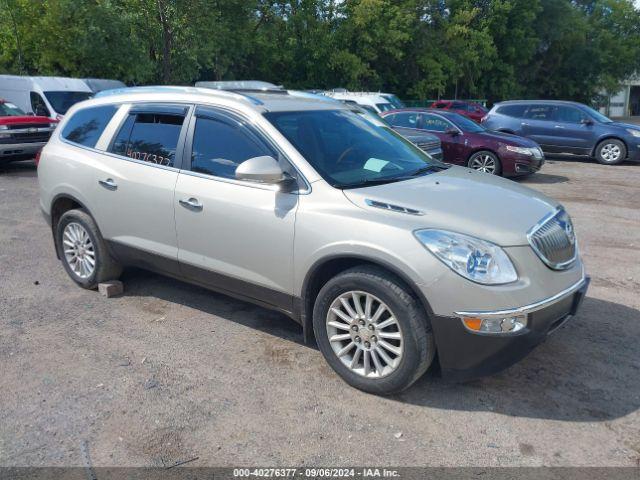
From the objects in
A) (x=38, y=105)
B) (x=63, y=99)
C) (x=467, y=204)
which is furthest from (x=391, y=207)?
(x=38, y=105)

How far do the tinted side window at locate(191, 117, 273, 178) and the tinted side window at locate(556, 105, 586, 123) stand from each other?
13.5 meters

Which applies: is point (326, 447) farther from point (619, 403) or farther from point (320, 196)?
point (619, 403)

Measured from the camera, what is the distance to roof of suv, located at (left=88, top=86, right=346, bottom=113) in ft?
14.6

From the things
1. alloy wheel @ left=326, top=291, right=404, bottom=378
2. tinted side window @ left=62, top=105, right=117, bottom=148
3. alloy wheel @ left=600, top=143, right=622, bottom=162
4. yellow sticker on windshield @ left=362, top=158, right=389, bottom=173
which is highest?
tinted side window @ left=62, top=105, right=117, bottom=148

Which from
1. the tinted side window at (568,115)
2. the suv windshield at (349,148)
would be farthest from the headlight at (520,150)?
the suv windshield at (349,148)

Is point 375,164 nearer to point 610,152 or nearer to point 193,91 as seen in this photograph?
point 193,91

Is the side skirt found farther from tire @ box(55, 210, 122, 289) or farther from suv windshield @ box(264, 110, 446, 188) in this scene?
suv windshield @ box(264, 110, 446, 188)

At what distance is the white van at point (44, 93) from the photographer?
52.9 ft

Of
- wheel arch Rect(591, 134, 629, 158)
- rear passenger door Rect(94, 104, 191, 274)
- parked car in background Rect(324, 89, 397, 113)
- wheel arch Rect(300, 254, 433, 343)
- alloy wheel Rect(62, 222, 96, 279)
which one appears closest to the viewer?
wheel arch Rect(300, 254, 433, 343)

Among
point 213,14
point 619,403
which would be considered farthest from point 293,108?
point 213,14

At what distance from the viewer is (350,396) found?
12.4 ft

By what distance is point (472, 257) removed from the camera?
3.39m

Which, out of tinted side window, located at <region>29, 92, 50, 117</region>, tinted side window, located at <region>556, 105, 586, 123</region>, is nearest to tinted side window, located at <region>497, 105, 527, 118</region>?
tinted side window, located at <region>556, 105, 586, 123</region>

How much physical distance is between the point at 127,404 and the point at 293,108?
2375 millimetres
